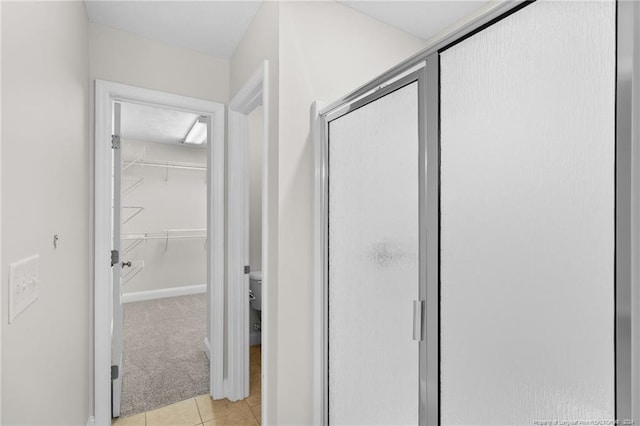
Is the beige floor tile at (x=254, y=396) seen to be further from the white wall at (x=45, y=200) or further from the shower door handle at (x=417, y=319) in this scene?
the shower door handle at (x=417, y=319)

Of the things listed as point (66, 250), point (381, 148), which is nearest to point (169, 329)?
point (66, 250)

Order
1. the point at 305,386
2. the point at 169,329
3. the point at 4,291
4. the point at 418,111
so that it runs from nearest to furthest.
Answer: the point at 4,291
the point at 418,111
the point at 305,386
the point at 169,329

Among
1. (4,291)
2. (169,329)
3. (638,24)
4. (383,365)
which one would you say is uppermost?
(638,24)

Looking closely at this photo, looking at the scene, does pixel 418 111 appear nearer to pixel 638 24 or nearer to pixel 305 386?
pixel 638 24

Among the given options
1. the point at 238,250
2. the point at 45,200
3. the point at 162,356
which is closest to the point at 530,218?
the point at 45,200

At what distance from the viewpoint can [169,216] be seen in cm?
498

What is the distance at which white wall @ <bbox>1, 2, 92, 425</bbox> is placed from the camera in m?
0.74

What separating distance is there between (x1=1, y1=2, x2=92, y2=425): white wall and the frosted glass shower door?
107cm

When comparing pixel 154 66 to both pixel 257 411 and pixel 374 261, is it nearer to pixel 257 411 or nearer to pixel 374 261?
pixel 374 261

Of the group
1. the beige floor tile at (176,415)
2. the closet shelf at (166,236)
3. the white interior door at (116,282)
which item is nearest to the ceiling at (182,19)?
the white interior door at (116,282)

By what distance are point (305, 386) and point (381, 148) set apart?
4.01ft

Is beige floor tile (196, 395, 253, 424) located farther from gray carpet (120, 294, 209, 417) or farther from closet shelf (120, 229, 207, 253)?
closet shelf (120, 229, 207, 253)

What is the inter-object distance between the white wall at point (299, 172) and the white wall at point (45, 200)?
0.85 metres

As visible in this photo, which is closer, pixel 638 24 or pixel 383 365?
pixel 638 24
